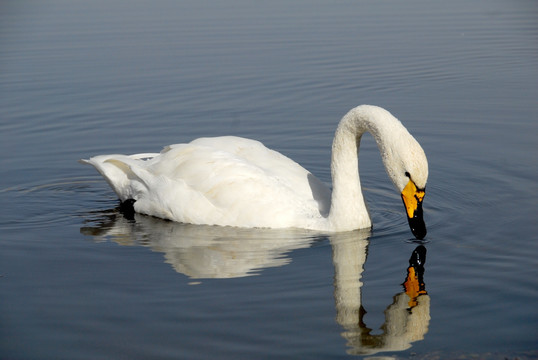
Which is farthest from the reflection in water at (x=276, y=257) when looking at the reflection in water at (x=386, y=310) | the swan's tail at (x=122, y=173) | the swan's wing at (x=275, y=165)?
the swan's wing at (x=275, y=165)

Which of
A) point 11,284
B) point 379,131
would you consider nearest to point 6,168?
point 11,284

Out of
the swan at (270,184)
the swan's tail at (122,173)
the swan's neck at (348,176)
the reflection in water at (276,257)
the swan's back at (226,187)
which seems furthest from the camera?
the swan's tail at (122,173)

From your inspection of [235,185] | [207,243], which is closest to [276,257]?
[207,243]

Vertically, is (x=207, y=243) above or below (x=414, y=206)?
below

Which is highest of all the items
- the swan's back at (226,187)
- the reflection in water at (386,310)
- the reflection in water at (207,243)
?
the swan's back at (226,187)

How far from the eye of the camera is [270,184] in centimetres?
931

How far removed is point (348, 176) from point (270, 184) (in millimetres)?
836

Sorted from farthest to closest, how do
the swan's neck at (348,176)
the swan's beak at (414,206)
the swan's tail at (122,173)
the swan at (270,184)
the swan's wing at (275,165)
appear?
the swan's tail at (122,173) → the swan's wing at (275,165) → the swan's neck at (348,176) → the swan at (270,184) → the swan's beak at (414,206)

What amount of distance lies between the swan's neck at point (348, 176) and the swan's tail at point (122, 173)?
246cm

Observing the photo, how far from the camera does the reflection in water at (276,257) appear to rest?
21.9 feet

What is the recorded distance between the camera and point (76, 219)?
10.2 m

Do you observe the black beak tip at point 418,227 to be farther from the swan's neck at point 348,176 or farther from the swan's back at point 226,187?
the swan's back at point 226,187

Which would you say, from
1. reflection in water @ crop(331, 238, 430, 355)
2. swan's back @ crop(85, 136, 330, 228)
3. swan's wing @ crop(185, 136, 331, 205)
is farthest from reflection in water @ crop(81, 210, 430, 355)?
swan's wing @ crop(185, 136, 331, 205)

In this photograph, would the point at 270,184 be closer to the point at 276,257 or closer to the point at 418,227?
the point at 276,257
